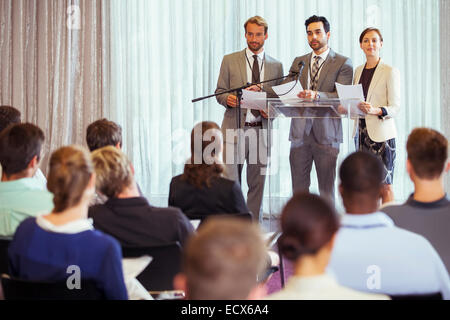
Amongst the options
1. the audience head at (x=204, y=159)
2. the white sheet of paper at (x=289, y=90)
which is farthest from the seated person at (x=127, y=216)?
the white sheet of paper at (x=289, y=90)

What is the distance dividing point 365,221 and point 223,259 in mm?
881

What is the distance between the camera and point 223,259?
1076 mm

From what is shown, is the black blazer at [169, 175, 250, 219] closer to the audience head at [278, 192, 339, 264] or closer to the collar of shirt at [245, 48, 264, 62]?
the audience head at [278, 192, 339, 264]

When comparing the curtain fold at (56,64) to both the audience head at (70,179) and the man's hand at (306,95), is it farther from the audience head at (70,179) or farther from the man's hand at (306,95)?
the audience head at (70,179)

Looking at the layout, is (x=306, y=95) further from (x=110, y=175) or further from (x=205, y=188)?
(x=110, y=175)

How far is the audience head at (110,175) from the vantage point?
2.32 meters

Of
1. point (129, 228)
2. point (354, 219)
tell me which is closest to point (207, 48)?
point (129, 228)

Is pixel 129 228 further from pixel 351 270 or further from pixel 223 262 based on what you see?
pixel 223 262

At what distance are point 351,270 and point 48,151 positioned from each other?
5.37m

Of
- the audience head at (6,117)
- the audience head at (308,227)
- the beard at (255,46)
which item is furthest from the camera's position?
the beard at (255,46)

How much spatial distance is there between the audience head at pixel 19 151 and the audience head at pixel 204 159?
738mm

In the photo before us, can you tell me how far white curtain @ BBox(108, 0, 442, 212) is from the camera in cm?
596

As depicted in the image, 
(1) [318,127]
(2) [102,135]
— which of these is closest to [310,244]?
(2) [102,135]

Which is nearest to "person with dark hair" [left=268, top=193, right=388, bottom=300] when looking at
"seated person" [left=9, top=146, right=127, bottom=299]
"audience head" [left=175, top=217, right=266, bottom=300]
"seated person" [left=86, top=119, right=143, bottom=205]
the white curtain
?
"audience head" [left=175, top=217, right=266, bottom=300]
